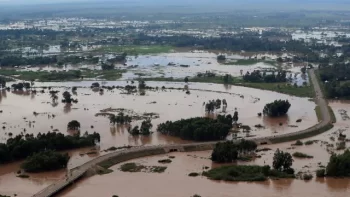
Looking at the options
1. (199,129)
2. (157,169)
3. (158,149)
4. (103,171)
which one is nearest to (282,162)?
(157,169)

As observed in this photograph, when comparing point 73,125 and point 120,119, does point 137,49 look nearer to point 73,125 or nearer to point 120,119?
point 120,119

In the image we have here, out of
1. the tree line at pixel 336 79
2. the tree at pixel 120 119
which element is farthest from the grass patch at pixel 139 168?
the tree line at pixel 336 79

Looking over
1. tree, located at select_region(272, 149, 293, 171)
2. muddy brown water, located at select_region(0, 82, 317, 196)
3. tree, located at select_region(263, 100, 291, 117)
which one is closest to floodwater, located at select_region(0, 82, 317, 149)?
muddy brown water, located at select_region(0, 82, 317, 196)

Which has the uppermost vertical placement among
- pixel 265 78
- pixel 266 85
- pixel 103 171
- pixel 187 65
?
pixel 187 65

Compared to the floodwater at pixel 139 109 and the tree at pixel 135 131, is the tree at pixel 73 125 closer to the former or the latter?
the floodwater at pixel 139 109

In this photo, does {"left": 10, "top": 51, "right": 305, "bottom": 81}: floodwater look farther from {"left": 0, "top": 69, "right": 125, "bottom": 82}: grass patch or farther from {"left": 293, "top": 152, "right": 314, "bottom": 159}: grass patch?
{"left": 293, "top": 152, "right": 314, "bottom": 159}: grass patch

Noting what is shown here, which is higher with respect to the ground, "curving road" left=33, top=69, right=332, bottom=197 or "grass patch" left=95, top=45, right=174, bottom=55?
"grass patch" left=95, top=45, right=174, bottom=55

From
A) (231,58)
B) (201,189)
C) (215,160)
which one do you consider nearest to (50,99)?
(215,160)
